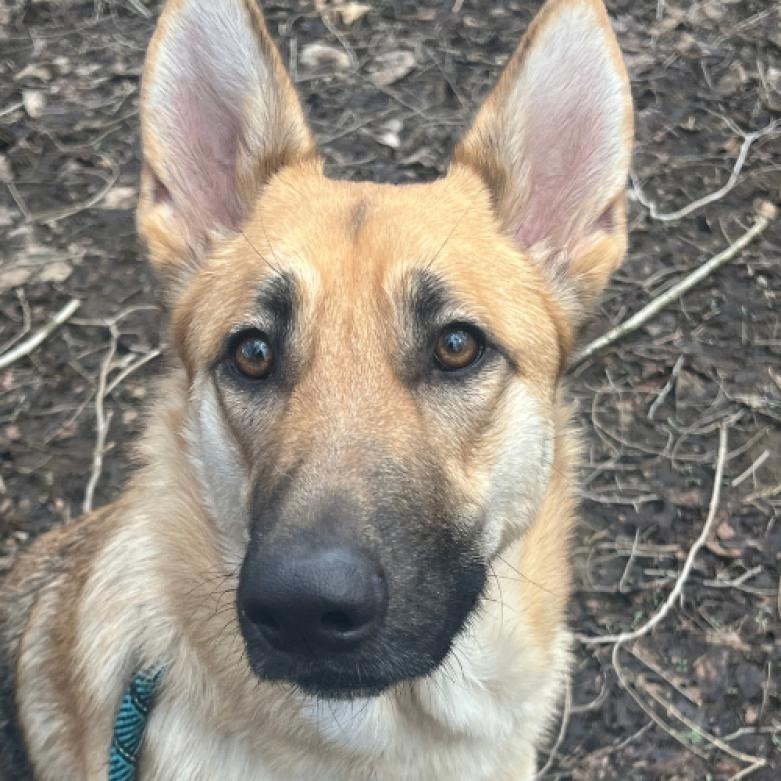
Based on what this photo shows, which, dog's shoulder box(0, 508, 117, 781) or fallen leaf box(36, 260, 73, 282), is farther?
fallen leaf box(36, 260, 73, 282)

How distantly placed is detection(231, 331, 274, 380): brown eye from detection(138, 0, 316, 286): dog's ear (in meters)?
0.51

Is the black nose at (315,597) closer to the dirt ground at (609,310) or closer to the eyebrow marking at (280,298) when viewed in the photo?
the eyebrow marking at (280,298)

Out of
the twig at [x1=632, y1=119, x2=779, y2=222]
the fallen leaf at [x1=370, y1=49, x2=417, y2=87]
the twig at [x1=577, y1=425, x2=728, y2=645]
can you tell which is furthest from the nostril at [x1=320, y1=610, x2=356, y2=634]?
the fallen leaf at [x1=370, y1=49, x2=417, y2=87]

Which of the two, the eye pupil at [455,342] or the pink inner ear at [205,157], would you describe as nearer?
the eye pupil at [455,342]

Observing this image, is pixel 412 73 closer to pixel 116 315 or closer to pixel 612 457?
pixel 116 315

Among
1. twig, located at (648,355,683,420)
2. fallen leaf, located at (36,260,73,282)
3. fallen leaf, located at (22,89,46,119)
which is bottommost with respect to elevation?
twig, located at (648,355,683,420)

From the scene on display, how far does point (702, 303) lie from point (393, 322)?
3166 millimetres

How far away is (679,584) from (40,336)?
353 centimetres

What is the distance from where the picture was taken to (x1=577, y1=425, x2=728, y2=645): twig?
4.23 metres

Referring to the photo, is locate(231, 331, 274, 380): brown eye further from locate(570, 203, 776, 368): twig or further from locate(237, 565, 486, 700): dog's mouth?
locate(570, 203, 776, 368): twig

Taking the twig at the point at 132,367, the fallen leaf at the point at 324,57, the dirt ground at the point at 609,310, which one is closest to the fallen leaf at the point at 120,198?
the dirt ground at the point at 609,310

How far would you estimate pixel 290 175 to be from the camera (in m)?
3.02

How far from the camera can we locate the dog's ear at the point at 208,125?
8.75ft

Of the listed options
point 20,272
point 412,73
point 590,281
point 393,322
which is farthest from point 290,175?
point 412,73
